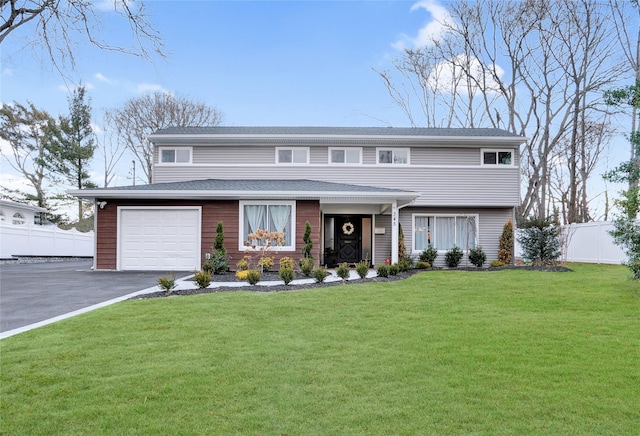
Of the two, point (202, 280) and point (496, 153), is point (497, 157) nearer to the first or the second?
point (496, 153)

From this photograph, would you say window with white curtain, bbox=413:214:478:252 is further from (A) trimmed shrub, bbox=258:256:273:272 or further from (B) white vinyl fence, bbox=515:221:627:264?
(A) trimmed shrub, bbox=258:256:273:272

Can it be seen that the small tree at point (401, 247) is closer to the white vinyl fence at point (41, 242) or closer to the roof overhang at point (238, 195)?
the roof overhang at point (238, 195)

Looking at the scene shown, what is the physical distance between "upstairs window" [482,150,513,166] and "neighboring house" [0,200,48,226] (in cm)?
2413

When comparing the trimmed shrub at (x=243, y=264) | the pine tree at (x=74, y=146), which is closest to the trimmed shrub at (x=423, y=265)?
the trimmed shrub at (x=243, y=264)

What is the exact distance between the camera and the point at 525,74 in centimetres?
2427

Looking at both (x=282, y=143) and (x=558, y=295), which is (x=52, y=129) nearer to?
(x=282, y=143)

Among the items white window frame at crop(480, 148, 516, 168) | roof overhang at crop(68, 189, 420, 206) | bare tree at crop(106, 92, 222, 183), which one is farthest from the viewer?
bare tree at crop(106, 92, 222, 183)

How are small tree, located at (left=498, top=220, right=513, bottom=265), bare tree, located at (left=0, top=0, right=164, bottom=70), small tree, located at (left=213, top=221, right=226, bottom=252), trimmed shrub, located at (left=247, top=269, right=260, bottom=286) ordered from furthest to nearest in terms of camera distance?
small tree, located at (left=498, top=220, right=513, bottom=265) → small tree, located at (left=213, top=221, right=226, bottom=252) → trimmed shrub, located at (left=247, top=269, right=260, bottom=286) → bare tree, located at (left=0, top=0, right=164, bottom=70)

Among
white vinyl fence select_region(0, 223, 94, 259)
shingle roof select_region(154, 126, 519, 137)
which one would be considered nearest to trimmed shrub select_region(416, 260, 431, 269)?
shingle roof select_region(154, 126, 519, 137)

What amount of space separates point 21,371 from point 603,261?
19041 millimetres

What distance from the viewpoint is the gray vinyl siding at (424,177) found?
1586 cm

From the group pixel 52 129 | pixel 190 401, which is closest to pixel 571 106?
pixel 190 401

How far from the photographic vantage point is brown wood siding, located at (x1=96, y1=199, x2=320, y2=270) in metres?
13.6

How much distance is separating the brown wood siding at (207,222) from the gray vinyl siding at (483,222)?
436 centimetres
